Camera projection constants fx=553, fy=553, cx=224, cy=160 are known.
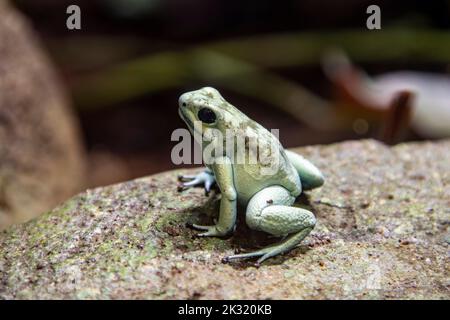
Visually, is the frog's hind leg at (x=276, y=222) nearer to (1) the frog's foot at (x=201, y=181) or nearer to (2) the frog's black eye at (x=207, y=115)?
(2) the frog's black eye at (x=207, y=115)

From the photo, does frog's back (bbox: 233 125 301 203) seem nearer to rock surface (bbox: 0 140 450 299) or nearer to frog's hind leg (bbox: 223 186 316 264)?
frog's hind leg (bbox: 223 186 316 264)

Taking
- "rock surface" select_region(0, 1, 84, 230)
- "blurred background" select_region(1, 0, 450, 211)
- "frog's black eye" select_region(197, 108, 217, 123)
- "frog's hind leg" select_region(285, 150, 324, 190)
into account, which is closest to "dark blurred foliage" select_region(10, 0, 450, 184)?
"blurred background" select_region(1, 0, 450, 211)

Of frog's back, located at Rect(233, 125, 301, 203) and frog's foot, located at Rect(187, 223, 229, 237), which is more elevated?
frog's back, located at Rect(233, 125, 301, 203)

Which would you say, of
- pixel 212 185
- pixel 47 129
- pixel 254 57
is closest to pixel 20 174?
pixel 47 129

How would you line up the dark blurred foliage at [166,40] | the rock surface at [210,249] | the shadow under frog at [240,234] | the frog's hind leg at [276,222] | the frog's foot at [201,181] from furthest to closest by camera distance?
1. the dark blurred foliage at [166,40]
2. the frog's foot at [201,181]
3. the shadow under frog at [240,234]
4. the frog's hind leg at [276,222]
5. the rock surface at [210,249]

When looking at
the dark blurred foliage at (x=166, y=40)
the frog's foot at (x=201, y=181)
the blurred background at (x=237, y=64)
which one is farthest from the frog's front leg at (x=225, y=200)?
the dark blurred foliage at (x=166, y=40)

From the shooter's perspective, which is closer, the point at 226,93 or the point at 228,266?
the point at 228,266
